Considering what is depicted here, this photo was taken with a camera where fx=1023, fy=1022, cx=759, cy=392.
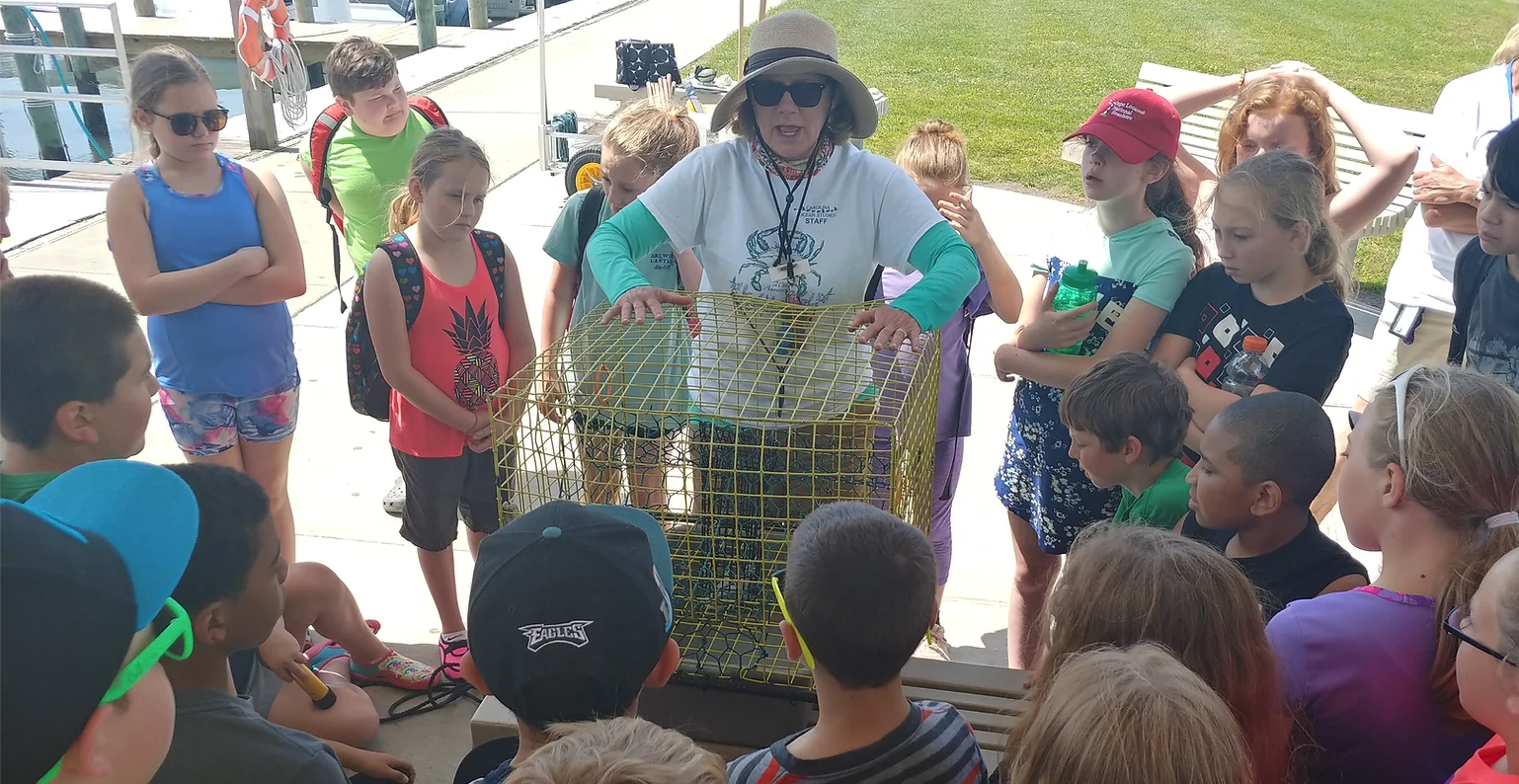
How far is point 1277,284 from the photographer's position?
2447 mm

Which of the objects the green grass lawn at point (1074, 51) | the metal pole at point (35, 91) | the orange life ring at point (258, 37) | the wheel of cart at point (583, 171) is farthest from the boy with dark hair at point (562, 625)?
the metal pole at point (35, 91)

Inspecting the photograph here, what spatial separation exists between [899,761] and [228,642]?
1.19 m

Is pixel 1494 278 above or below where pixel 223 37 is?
above

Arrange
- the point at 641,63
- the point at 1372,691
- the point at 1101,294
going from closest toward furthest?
1. the point at 1372,691
2. the point at 1101,294
3. the point at 641,63

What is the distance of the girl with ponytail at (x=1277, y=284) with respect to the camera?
237 centimetres

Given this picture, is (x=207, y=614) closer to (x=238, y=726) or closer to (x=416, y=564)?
(x=238, y=726)

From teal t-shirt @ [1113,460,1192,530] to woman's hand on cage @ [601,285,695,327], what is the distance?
111 cm

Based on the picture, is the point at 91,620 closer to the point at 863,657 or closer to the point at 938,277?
the point at 863,657

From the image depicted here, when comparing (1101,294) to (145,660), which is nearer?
(145,660)

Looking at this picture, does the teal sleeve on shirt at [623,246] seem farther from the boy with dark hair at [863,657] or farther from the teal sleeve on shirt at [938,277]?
the boy with dark hair at [863,657]

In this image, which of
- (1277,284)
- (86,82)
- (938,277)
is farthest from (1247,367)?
(86,82)

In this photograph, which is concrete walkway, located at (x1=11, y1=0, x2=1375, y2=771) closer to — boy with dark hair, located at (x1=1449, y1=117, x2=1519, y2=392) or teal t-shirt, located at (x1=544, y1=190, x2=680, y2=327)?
teal t-shirt, located at (x1=544, y1=190, x2=680, y2=327)

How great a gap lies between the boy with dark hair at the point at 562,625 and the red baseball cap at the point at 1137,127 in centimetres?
184

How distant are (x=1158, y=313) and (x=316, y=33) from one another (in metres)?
16.7
